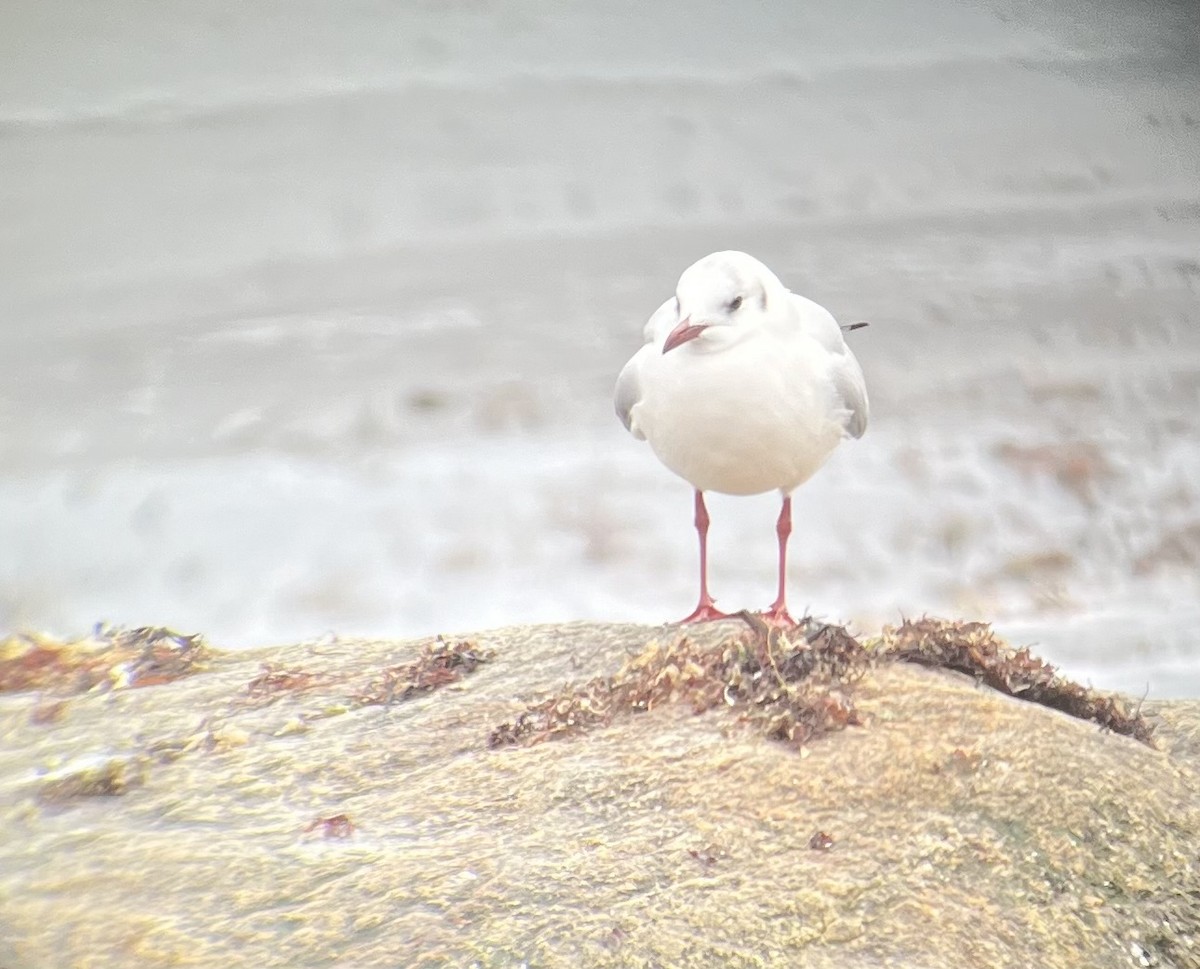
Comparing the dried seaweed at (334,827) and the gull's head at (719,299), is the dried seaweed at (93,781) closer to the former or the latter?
the dried seaweed at (334,827)

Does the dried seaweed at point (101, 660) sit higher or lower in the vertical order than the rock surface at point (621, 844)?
lower

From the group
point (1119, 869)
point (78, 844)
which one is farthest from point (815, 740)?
point (78, 844)

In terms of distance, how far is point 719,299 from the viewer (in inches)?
92.3

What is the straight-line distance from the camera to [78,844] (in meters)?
1.87

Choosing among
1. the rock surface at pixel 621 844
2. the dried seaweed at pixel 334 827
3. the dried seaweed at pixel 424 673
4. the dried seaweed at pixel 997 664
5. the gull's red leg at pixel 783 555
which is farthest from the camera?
the gull's red leg at pixel 783 555

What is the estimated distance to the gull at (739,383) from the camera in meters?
2.36

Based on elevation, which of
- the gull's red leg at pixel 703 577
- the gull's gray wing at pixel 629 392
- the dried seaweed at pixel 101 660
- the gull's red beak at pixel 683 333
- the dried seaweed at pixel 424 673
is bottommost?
the dried seaweed at pixel 101 660

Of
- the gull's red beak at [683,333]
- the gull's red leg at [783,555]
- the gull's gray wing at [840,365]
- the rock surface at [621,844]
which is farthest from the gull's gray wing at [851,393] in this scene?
the rock surface at [621,844]

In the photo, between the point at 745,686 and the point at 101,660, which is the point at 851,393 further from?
the point at 101,660

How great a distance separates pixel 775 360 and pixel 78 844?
1.37m

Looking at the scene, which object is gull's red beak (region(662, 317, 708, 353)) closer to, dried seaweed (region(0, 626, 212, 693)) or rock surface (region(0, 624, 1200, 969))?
rock surface (region(0, 624, 1200, 969))

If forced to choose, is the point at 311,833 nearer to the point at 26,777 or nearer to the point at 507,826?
the point at 507,826

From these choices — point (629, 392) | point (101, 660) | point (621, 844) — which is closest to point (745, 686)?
point (621, 844)

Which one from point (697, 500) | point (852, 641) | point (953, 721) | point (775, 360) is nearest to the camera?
point (953, 721)
